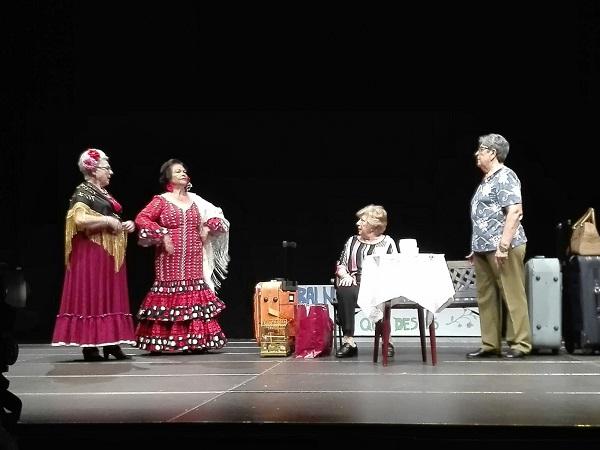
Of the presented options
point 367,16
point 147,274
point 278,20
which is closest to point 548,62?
point 367,16

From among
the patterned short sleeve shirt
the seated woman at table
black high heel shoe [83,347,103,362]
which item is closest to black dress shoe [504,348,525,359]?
the patterned short sleeve shirt

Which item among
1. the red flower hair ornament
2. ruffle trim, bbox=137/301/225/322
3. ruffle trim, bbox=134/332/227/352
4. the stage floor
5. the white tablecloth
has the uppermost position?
the red flower hair ornament

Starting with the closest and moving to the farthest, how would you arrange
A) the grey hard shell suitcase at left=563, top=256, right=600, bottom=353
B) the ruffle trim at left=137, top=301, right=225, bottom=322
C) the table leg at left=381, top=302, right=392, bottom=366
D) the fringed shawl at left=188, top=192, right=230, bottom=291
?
the table leg at left=381, top=302, right=392, bottom=366, the grey hard shell suitcase at left=563, top=256, right=600, bottom=353, the ruffle trim at left=137, top=301, right=225, bottom=322, the fringed shawl at left=188, top=192, right=230, bottom=291

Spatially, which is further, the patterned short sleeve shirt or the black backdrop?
the black backdrop

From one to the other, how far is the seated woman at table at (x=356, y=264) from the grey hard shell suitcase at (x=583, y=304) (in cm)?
132

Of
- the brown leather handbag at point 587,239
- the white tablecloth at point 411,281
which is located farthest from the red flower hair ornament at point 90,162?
the brown leather handbag at point 587,239

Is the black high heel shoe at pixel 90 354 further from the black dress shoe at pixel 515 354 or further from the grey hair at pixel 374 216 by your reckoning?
the black dress shoe at pixel 515 354

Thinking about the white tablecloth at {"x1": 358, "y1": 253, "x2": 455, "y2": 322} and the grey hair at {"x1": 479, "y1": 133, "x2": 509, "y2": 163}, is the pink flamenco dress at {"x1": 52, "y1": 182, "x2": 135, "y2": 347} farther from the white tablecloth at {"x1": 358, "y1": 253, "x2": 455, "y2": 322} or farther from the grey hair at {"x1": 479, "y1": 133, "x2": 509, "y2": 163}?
the grey hair at {"x1": 479, "y1": 133, "x2": 509, "y2": 163}

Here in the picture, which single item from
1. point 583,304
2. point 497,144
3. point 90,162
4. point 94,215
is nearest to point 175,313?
point 94,215

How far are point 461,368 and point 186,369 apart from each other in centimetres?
165

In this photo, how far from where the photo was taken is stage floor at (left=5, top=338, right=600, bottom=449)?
9.44 feet

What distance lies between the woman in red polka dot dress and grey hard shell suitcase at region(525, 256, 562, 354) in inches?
89.0

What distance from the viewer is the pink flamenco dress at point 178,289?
625 cm

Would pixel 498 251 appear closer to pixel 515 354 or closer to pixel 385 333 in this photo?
pixel 515 354
